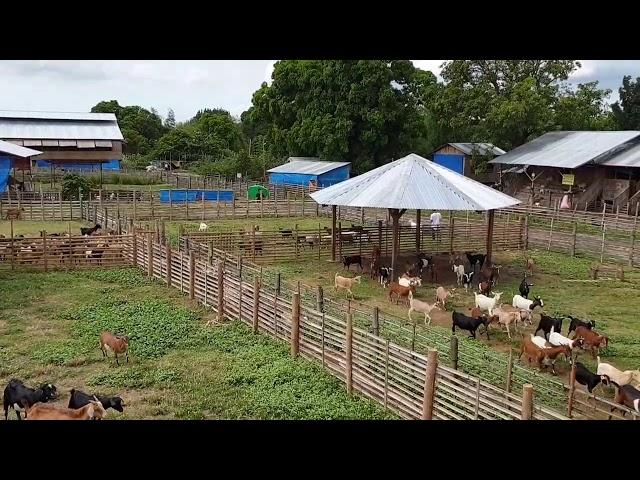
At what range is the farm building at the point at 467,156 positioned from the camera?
40.8 meters

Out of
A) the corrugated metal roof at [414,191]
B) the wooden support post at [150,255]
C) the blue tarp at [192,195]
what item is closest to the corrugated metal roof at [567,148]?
the corrugated metal roof at [414,191]

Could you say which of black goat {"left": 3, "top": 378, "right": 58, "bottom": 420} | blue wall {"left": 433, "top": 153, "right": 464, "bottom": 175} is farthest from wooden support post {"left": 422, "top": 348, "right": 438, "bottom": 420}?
blue wall {"left": 433, "top": 153, "right": 464, "bottom": 175}

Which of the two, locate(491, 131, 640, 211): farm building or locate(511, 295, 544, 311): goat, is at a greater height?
locate(491, 131, 640, 211): farm building

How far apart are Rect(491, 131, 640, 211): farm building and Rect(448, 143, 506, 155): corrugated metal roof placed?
3962 millimetres

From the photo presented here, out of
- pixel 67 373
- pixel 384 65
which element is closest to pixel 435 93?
pixel 384 65

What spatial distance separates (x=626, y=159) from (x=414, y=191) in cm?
1827

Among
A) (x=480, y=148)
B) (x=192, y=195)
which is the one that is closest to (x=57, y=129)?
(x=192, y=195)

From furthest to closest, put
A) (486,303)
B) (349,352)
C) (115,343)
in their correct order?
(486,303), (115,343), (349,352)

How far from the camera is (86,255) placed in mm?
17406

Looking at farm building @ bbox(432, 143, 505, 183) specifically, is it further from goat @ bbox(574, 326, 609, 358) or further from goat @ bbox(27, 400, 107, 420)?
goat @ bbox(27, 400, 107, 420)

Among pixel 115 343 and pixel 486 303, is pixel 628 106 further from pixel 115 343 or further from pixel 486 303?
pixel 115 343

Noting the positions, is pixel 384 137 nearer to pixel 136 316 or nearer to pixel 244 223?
pixel 244 223

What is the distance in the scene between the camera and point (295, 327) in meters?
10.2

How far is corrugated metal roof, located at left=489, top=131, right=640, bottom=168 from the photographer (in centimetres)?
3158
